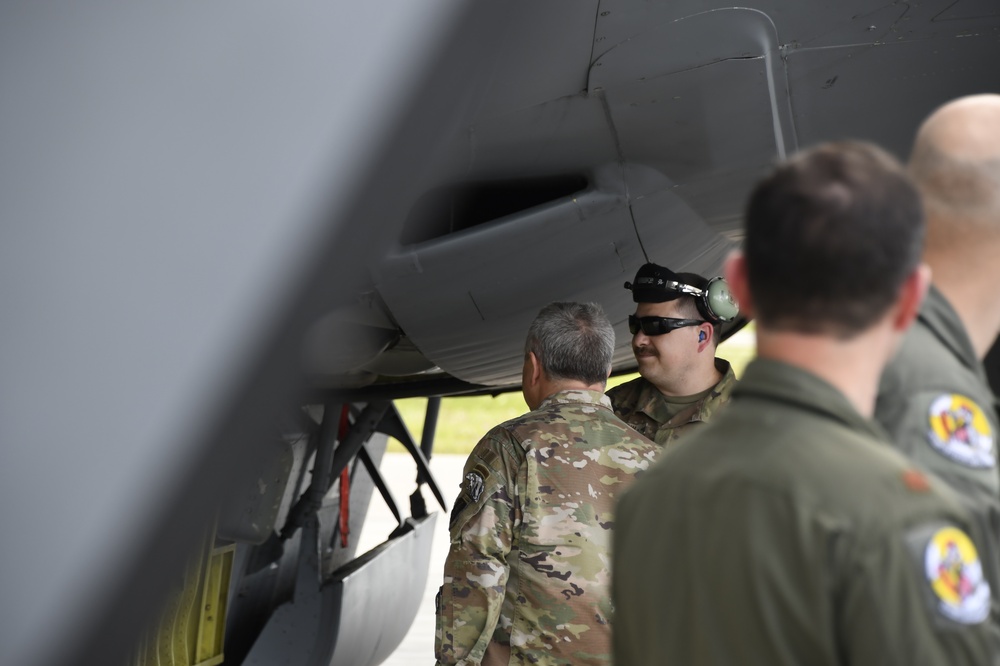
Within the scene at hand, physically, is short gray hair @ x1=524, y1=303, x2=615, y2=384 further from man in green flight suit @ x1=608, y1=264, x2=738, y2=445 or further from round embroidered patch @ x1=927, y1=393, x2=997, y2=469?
round embroidered patch @ x1=927, y1=393, x2=997, y2=469

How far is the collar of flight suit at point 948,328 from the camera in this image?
138 centimetres

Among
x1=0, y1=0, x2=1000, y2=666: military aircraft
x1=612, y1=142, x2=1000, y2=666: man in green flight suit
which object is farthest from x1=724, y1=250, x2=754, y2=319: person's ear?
x1=0, y1=0, x2=1000, y2=666: military aircraft

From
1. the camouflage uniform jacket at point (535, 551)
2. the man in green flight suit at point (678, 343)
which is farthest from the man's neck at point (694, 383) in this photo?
the camouflage uniform jacket at point (535, 551)

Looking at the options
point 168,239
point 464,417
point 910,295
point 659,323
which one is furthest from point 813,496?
point 464,417

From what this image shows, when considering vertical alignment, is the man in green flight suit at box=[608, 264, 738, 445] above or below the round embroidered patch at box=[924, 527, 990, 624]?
below

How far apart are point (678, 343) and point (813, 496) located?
2.46 meters

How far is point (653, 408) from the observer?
3578 mm

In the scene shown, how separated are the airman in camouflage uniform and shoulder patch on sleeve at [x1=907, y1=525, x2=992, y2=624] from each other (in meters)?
1.79

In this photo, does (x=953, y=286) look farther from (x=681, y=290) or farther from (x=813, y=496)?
(x=681, y=290)

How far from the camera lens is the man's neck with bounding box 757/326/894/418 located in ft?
3.73

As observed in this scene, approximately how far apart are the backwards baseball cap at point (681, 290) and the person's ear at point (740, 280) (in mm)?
2235

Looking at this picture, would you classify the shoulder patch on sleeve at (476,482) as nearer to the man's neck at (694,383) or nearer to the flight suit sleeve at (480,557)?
the flight suit sleeve at (480,557)

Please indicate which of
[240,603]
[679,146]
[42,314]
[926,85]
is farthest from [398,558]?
[42,314]

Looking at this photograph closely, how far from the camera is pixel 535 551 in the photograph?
2.82 m
